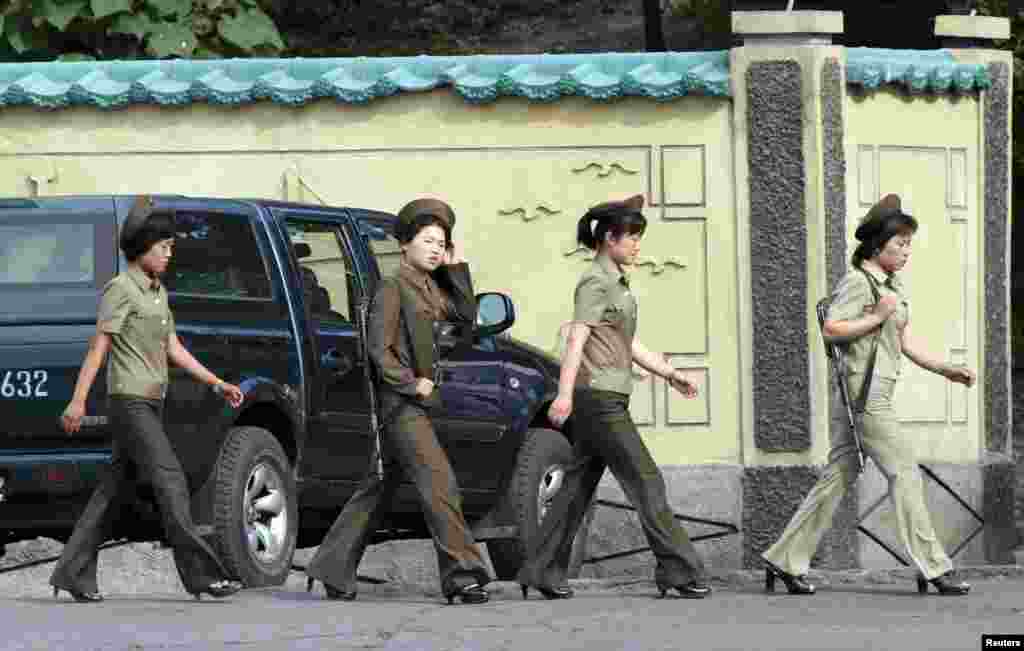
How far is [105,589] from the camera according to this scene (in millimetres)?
15195

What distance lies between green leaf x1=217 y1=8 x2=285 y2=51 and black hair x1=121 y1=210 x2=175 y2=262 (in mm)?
10729

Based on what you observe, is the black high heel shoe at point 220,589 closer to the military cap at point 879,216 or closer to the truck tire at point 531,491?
the truck tire at point 531,491

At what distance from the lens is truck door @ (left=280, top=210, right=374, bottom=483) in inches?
490

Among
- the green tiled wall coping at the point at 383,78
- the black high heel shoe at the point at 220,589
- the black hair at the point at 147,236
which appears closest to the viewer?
the black hair at the point at 147,236

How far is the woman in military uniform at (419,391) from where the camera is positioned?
1134cm

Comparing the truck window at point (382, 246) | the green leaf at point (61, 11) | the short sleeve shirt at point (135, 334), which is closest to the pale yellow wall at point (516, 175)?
the truck window at point (382, 246)

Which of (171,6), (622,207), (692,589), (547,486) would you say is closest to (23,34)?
(171,6)

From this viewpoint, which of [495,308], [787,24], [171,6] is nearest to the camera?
[495,308]

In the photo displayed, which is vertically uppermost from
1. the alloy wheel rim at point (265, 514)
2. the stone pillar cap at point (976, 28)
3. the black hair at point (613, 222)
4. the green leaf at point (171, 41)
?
the green leaf at point (171, 41)

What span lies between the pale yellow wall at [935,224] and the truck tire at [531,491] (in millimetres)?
3049

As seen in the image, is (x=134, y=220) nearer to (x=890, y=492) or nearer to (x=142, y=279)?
(x=142, y=279)

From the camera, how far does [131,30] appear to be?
2134 centimetres

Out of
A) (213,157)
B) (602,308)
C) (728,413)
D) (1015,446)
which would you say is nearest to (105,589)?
(213,157)

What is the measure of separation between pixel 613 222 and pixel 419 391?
1.15 metres
